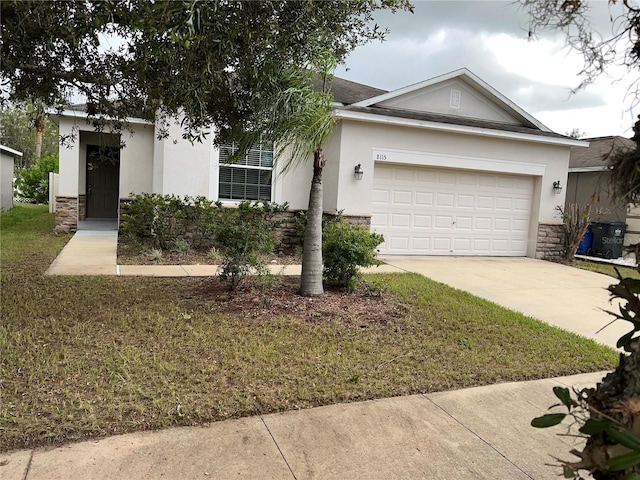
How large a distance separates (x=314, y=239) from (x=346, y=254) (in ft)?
2.23

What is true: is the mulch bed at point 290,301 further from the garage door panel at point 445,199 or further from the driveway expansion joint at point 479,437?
the garage door panel at point 445,199

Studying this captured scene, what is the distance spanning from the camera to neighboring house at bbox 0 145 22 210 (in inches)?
735

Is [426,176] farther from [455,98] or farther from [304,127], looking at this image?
[304,127]

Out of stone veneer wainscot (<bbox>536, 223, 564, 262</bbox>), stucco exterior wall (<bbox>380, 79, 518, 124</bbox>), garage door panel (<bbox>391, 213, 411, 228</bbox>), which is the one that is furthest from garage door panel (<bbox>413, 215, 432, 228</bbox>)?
stone veneer wainscot (<bbox>536, 223, 564, 262</bbox>)

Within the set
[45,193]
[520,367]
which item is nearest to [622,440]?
[520,367]

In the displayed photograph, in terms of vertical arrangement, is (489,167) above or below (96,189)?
above

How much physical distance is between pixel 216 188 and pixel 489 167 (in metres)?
6.95

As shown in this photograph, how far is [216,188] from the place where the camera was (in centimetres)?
1178

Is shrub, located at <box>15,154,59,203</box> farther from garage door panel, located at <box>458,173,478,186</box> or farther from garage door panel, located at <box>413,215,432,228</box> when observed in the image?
garage door panel, located at <box>458,173,478,186</box>

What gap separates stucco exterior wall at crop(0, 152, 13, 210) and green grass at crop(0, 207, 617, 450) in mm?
14400

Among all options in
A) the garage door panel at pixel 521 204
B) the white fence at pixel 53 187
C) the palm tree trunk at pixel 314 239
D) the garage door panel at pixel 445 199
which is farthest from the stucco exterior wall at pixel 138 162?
the garage door panel at pixel 521 204

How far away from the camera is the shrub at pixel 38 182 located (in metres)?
23.5

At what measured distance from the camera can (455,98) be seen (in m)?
12.8

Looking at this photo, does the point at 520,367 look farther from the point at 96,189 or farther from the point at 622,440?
the point at 96,189
